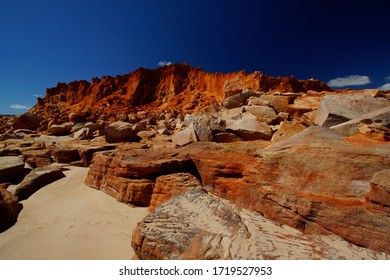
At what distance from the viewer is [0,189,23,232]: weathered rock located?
4254mm

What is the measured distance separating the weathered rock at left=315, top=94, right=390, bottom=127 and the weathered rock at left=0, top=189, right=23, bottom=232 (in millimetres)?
7691

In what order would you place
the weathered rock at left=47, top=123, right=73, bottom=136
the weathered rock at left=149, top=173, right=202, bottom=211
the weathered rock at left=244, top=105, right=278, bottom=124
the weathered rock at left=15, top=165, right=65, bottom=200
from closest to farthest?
the weathered rock at left=149, top=173, right=202, bottom=211, the weathered rock at left=15, top=165, right=65, bottom=200, the weathered rock at left=244, top=105, right=278, bottom=124, the weathered rock at left=47, top=123, right=73, bottom=136

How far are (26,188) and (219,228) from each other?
573cm

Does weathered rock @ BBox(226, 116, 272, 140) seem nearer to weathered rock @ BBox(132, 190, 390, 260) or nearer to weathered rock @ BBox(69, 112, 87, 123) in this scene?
weathered rock @ BBox(132, 190, 390, 260)

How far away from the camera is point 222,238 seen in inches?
103

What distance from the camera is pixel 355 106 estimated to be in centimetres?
559

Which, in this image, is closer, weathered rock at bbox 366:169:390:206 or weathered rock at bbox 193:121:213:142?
weathered rock at bbox 366:169:390:206

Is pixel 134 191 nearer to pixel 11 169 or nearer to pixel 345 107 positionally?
pixel 11 169

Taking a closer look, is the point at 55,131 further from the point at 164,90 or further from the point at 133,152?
the point at 164,90

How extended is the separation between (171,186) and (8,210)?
358cm

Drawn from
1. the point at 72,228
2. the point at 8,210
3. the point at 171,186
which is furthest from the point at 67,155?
the point at 171,186

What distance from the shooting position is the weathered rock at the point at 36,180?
5.52m

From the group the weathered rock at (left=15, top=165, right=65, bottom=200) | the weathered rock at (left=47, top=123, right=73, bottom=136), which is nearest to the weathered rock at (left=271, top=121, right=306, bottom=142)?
the weathered rock at (left=15, top=165, right=65, bottom=200)

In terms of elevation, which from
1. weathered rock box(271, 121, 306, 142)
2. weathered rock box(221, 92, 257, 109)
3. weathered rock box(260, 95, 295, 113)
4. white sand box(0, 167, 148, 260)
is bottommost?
Result: white sand box(0, 167, 148, 260)
